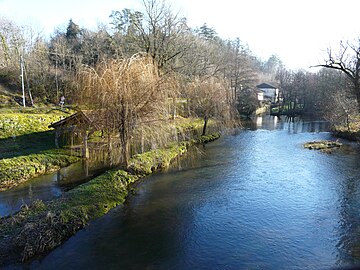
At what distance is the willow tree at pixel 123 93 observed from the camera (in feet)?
50.0

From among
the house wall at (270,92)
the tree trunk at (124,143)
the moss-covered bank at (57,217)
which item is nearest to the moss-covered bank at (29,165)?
the moss-covered bank at (57,217)

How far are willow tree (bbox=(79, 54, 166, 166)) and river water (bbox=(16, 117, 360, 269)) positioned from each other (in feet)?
12.0

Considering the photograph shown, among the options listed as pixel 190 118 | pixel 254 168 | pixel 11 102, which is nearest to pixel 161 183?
pixel 254 168

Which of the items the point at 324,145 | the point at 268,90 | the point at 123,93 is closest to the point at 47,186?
the point at 123,93

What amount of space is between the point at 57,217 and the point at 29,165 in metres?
8.35

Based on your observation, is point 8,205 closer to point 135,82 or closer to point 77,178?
point 77,178

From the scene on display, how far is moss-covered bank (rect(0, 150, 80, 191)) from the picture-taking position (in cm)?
1609

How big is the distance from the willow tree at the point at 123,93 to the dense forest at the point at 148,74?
2.0 inches

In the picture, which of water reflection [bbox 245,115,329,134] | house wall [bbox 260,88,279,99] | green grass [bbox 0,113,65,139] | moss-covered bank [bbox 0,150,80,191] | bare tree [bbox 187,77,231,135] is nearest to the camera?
moss-covered bank [bbox 0,150,80,191]

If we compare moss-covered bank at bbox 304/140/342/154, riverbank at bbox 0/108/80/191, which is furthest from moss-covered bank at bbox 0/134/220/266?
moss-covered bank at bbox 304/140/342/154

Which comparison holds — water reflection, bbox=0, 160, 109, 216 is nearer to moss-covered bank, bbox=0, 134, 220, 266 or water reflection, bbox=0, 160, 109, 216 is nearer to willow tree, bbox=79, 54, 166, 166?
moss-covered bank, bbox=0, 134, 220, 266

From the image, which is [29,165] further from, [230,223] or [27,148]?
[230,223]

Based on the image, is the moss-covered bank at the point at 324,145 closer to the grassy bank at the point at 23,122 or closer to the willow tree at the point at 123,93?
the willow tree at the point at 123,93

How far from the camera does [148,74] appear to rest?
15.9 m
